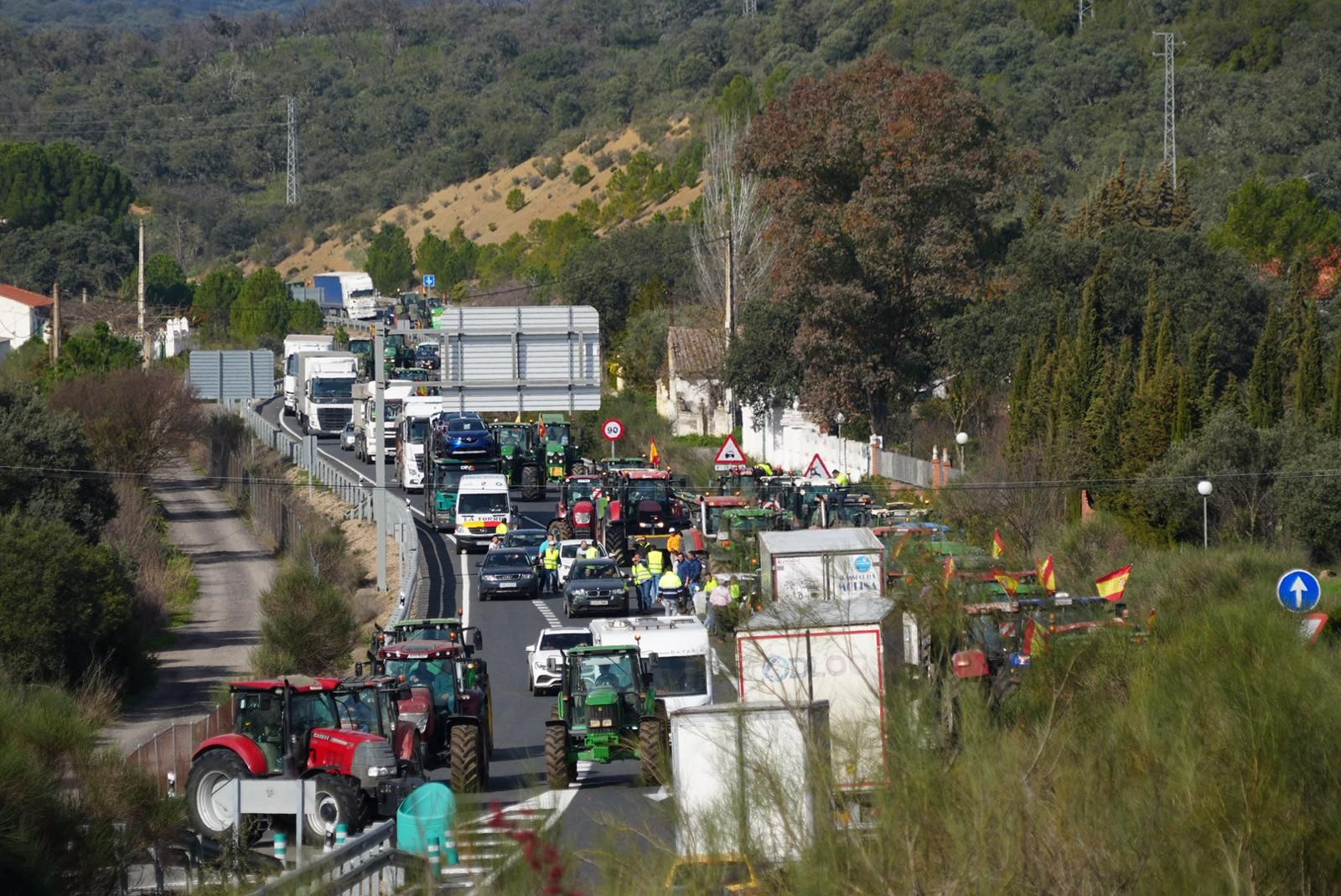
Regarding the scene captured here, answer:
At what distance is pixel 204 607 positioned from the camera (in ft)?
153

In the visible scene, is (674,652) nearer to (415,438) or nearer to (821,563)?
(821,563)

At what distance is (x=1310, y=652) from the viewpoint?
49.5ft

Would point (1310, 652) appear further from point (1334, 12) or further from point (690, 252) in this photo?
point (1334, 12)

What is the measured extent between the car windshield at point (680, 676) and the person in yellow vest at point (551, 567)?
669 inches

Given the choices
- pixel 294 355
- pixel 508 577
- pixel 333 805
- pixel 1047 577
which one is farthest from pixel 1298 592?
pixel 294 355

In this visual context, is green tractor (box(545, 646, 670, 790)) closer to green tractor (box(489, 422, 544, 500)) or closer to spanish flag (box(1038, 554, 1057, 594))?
spanish flag (box(1038, 554, 1057, 594))

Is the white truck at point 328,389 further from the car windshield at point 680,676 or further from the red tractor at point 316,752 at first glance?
the red tractor at point 316,752

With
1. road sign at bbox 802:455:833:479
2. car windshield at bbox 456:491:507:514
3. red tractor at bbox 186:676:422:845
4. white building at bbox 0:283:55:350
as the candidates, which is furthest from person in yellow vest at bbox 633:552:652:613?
white building at bbox 0:283:55:350

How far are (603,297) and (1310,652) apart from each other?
259 feet

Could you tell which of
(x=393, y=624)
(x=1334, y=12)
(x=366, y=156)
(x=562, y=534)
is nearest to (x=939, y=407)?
(x=562, y=534)

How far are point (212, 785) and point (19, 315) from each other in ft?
291

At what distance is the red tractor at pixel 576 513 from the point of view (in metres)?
45.0

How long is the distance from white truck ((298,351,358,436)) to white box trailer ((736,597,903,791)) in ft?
164

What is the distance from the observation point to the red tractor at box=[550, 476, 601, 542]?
148 ft
